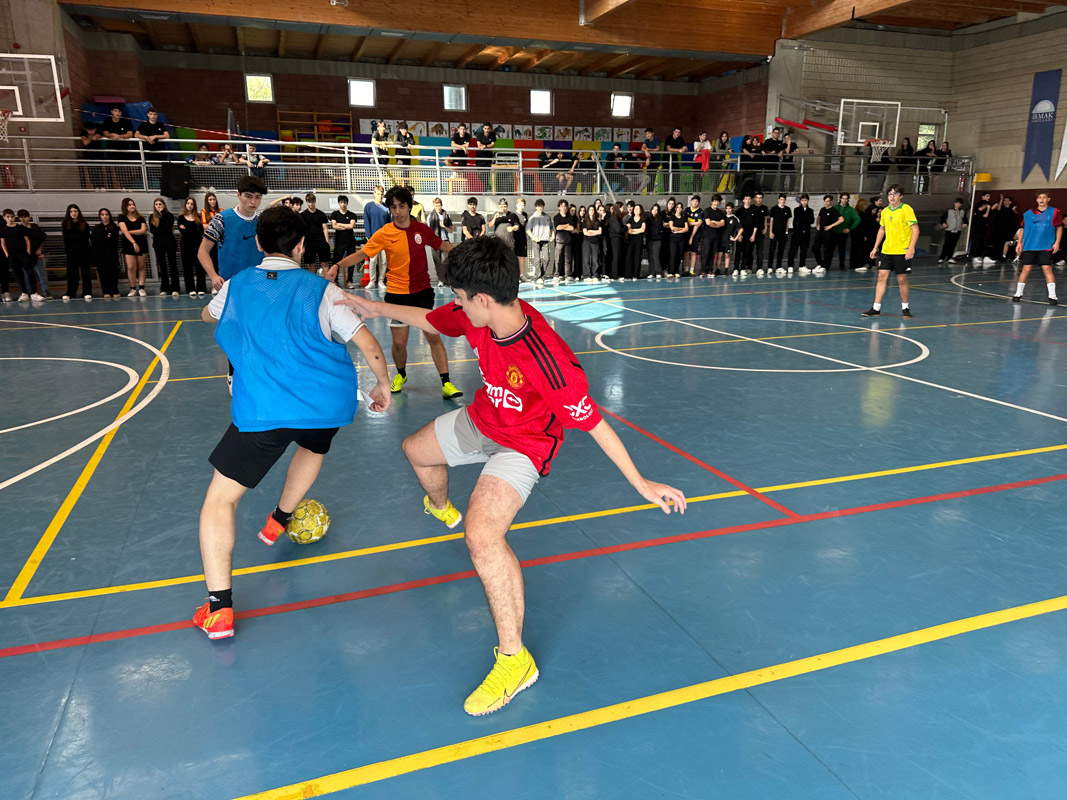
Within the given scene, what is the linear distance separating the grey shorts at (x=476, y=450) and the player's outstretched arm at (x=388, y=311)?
0.51 meters

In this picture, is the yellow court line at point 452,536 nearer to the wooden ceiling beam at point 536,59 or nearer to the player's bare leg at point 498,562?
the player's bare leg at point 498,562

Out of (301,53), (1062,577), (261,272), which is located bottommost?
(1062,577)

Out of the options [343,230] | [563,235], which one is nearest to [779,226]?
[563,235]

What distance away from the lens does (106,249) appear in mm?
15586

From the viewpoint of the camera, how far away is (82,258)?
15.7m

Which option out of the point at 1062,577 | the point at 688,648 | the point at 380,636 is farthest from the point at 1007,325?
the point at 380,636

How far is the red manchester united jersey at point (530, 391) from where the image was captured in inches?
112

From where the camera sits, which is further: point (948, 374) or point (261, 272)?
point (948, 374)

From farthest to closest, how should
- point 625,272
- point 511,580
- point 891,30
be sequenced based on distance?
point 891,30 → point 625,272 → point 511,580

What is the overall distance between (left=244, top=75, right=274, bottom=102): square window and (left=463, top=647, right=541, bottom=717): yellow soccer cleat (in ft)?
99.5

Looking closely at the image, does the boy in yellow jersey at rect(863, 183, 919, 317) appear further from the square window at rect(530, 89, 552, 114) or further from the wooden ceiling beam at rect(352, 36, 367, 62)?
the square window at rect(530, 89, 552, 114)

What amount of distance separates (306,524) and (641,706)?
2339 millimetres

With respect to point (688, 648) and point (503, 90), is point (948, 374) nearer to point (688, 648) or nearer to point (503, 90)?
point (688, 648)

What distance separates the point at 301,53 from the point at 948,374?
27496 millimetres
